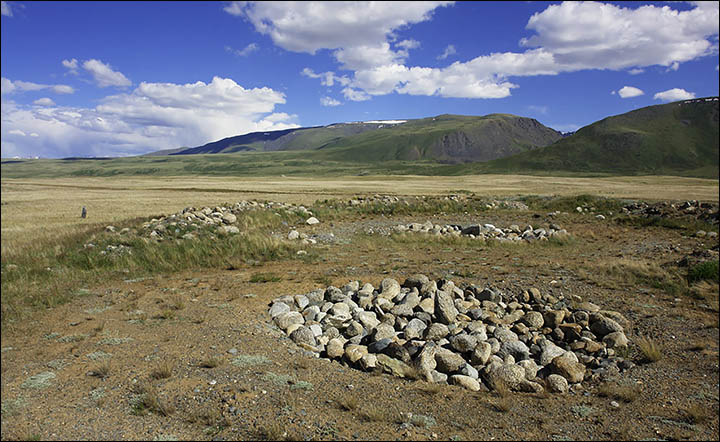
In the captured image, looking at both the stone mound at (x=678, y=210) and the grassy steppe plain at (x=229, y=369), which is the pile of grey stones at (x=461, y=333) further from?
the stone mound at (x=678, y=210)

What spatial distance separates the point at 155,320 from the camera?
311 inches

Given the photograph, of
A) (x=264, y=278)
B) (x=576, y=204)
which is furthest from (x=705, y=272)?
(x=576, y=204)

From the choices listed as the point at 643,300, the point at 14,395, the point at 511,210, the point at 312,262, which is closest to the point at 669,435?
the point at 643,300

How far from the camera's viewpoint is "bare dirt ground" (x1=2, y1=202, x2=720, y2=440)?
454 centimetres

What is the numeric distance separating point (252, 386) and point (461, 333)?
16.8 feet

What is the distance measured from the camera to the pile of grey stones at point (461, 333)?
7.32 m

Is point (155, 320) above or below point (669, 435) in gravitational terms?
above

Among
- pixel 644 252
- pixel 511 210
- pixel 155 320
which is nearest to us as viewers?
pixel 155 320

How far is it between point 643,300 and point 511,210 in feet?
80.5

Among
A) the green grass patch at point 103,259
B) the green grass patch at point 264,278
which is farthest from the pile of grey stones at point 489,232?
the green grass patch at point 264,278

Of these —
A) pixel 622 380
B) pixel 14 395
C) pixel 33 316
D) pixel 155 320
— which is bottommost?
pixel 622 380

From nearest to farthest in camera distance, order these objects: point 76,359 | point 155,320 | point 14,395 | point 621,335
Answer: point 14,395, point 76,359, point 155,320, point 621,335

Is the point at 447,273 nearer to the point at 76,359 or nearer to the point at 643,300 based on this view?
the point at 643,300

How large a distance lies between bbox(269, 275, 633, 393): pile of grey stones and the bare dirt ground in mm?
381
